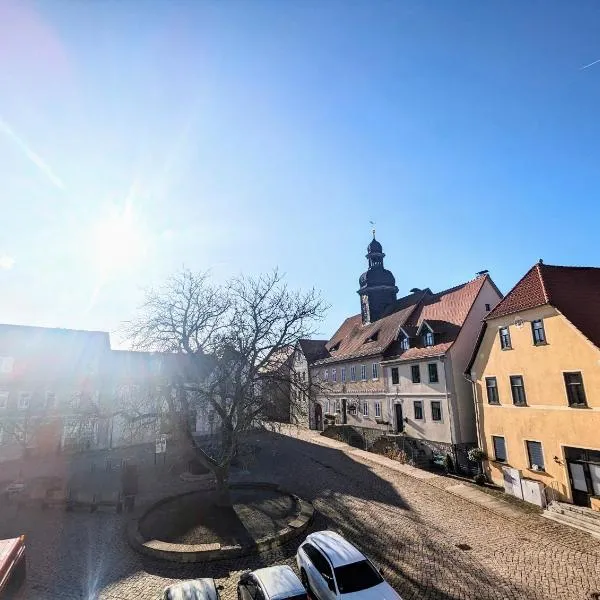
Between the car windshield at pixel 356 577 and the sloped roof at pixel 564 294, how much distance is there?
1460cm

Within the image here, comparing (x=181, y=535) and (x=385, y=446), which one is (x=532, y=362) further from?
(x=181, y=535)

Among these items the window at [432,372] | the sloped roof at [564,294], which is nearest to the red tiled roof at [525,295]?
the sloped roof at [564,294]

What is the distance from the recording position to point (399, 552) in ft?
43.0

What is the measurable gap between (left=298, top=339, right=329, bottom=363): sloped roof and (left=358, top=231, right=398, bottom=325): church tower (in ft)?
26.5

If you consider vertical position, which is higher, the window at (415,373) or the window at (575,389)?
the window at (415,373)

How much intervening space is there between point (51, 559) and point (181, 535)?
4.43 metres

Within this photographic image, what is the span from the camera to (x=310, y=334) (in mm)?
20656

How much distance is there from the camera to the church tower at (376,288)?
142 feet

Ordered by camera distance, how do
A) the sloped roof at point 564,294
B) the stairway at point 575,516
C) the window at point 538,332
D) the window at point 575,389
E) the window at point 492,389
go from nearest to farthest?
the stairway at point 575,516 → the window at point 575,389 → the sloped roof at point 564,294 → the window at point 538,332 → the window at point 492,389

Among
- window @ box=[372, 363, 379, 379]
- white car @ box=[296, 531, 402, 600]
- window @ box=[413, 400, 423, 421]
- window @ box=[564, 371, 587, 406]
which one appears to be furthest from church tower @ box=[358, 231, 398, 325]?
white car @ box=[296, 531, 402, 600]

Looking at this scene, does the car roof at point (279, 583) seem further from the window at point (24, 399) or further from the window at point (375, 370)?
the window at point (24, 399)

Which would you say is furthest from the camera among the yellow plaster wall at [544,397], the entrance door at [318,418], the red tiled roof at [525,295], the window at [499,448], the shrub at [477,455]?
the entrance door at [318,418]

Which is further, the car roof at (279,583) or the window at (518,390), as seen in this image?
the window at (518,390)

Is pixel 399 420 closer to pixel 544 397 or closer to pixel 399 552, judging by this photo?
pixel 544 397
